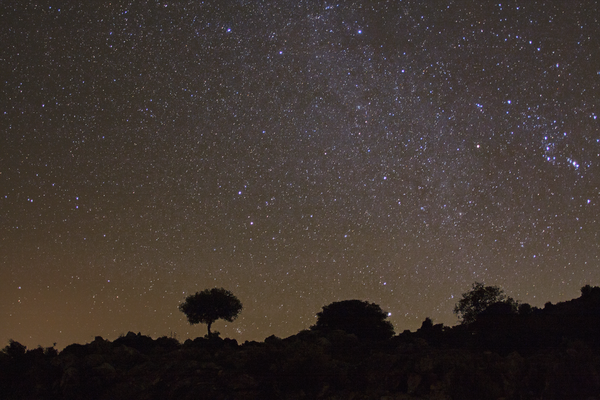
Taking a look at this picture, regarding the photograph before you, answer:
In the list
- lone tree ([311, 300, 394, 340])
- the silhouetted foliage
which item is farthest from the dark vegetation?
lone tree ([311, 300, 394, 340])

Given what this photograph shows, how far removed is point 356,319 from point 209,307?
1164cm

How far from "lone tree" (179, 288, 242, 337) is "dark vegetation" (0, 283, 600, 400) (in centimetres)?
723

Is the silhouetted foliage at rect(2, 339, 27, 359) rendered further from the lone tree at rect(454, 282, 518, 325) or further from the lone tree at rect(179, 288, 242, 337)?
the lone tree at rect(454, 282, 518, 325)

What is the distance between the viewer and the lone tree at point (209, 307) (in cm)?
3512

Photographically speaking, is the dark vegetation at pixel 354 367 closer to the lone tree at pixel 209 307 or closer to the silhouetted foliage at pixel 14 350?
the silhouetted foliage at pixel 14 350

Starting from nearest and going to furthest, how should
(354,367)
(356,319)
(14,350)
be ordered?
(354,367), (14,350), (356,319)

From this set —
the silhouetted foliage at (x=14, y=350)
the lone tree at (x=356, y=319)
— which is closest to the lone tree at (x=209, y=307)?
the lone tree at (x=356, y=319)

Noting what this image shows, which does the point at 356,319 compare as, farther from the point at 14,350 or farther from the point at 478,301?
the point at 14,350

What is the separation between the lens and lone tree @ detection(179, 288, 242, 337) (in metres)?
35.1

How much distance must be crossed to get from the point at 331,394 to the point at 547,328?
14223 millimetres

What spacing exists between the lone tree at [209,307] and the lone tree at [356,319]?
22.3 feet

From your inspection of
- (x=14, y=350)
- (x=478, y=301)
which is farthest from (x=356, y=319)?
(x=14, y=350)

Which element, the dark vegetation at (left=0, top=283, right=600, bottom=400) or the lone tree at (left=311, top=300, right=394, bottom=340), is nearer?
the dark vegetation at (left=0, top=283, right=600, bottom=400)

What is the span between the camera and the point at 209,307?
Result: 1380 inches
